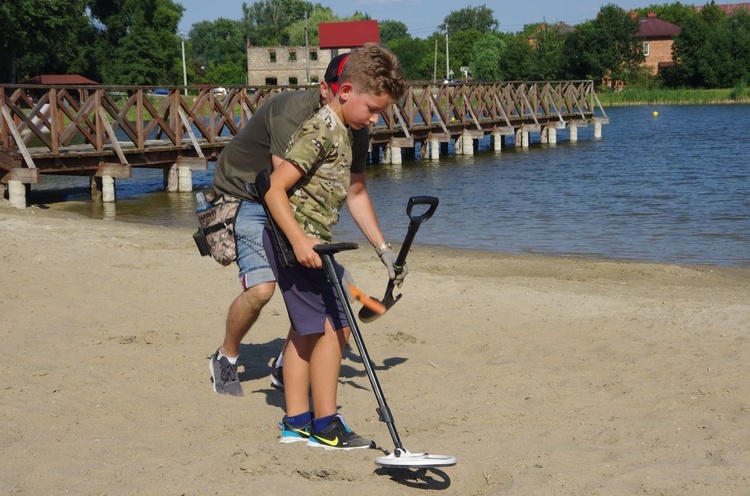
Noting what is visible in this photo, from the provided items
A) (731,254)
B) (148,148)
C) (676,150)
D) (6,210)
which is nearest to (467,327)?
(731,254)

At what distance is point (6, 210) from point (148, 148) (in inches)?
180

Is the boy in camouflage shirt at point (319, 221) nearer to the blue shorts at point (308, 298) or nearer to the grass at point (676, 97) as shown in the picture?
the blue shorts at point (308, 298)

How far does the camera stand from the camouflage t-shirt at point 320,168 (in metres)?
3.66

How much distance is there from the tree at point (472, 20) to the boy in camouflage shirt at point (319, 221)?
160 m

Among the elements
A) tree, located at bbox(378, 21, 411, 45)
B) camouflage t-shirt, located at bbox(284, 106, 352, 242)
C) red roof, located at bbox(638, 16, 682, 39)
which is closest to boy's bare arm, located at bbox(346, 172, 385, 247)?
camouflage t-shirt, located at bbox(284, 106, 352, 242)

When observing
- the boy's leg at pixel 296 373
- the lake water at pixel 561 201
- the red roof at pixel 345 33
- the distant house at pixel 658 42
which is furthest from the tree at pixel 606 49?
the boy's leg at pixel 296 373

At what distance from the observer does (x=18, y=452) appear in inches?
152

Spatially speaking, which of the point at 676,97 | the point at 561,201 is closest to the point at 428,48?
the point at 676,97

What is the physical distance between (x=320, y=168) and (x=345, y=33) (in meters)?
83.4

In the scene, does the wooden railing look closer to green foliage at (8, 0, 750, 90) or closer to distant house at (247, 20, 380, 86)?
green foliage at (8, 0, 750, 90)

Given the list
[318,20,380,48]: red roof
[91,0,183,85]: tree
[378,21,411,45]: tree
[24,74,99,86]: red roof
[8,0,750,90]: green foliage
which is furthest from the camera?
[378,21,411,45]: tree

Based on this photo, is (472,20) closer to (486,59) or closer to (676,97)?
(486,59)

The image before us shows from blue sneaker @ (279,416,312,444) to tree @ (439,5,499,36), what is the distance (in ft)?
524

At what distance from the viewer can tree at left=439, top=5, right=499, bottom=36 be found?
162 m
